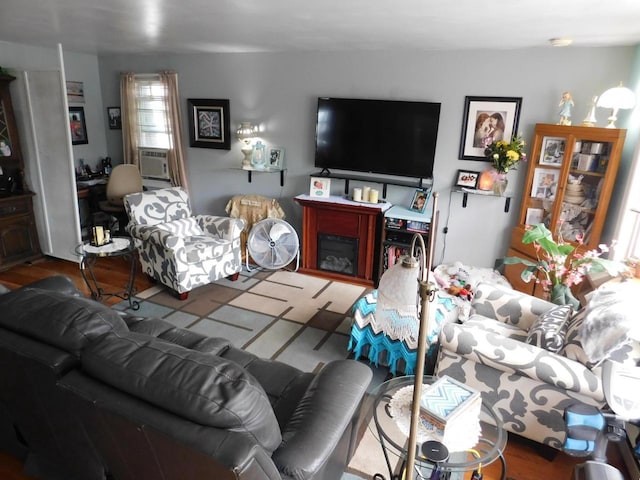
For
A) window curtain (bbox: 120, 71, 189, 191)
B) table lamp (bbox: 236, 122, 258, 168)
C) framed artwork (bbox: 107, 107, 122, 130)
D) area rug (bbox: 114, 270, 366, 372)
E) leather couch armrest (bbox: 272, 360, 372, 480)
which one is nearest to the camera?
leather couch armrest (bbox: 272, 360, 372, 480)

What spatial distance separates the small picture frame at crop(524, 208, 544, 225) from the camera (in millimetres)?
3758

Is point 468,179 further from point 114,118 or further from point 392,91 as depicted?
point 114,118

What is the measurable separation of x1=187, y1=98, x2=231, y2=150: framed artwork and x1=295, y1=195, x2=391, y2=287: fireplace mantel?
1.38 metres

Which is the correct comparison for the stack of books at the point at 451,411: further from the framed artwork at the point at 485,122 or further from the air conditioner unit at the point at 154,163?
the air conditioner unit at the point at 154,163

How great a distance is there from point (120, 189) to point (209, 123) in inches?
52.4

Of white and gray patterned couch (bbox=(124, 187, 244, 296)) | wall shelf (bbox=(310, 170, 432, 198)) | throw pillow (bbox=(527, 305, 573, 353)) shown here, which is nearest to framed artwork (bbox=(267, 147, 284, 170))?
wall shelf (bbox=(310, 170, 432, 198))

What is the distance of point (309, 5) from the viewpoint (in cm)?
238

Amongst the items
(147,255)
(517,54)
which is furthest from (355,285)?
(517,54)

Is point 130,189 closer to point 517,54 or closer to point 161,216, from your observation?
point 161,216

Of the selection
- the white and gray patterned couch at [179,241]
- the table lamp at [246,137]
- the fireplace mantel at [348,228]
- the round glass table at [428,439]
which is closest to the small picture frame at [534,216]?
the fireplace mantel at [348,228]

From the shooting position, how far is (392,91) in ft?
13.6

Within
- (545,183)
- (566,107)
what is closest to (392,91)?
(566,107)

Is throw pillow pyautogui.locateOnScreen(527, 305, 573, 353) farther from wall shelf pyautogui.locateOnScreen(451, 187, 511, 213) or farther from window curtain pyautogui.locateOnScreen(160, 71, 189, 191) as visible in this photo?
window curtain pyautogui.locateOnScreen(160, 71, 189, 191)

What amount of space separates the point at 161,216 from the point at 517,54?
361cm
